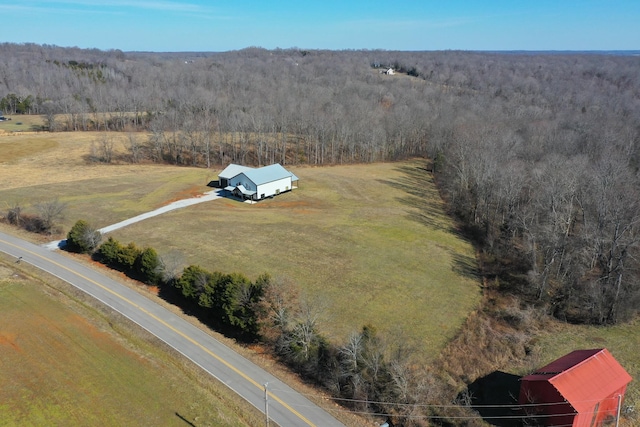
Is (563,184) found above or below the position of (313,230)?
above

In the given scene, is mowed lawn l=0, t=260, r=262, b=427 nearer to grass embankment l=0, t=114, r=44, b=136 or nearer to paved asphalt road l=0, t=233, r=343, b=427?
paved asphalt road l=0, t=233, r=343, b=427

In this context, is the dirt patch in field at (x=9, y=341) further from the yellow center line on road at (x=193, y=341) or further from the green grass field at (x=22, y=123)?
the green grass field at (x=22, y=123)

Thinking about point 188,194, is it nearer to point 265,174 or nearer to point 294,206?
point 265,174

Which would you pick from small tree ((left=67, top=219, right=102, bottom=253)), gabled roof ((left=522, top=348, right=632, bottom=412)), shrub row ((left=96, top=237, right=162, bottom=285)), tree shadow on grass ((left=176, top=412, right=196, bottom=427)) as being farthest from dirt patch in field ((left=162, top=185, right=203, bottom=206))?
gabled roof ((left=522, top=348, right=632, bottom=412))

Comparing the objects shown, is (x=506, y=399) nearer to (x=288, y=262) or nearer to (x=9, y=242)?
(x=288, y=262)

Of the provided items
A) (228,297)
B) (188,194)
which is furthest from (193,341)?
(188,194)

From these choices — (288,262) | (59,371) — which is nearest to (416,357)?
(288,262)
